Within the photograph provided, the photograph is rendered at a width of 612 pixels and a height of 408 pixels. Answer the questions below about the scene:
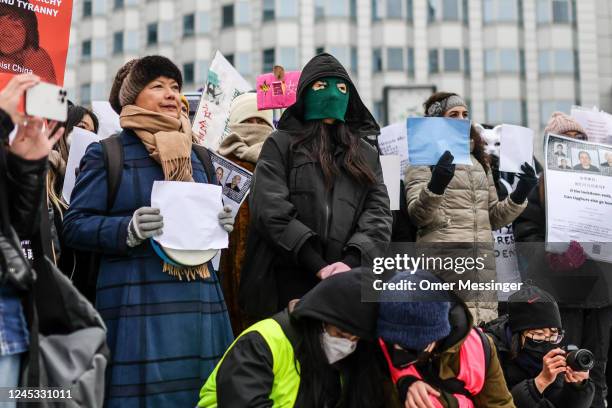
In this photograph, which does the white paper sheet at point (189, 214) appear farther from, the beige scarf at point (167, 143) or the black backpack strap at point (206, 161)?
the black backpack strap at point (206, 161)

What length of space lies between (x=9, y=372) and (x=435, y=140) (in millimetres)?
2766

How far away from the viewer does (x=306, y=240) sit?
3656 millimetres

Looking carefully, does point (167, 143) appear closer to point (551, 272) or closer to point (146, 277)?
point (146, 277)

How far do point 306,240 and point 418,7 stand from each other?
37.0 metres

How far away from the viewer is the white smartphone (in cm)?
258

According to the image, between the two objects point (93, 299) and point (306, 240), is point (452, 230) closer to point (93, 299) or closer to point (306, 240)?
point (306, 240)

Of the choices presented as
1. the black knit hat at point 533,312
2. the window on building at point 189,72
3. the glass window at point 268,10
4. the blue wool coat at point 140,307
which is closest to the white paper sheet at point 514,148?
the black knit hat at point 533,312

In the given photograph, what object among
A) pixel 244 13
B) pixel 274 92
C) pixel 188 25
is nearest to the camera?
Result: pixel 274 92

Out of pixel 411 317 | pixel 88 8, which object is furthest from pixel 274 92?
pixel 88 8

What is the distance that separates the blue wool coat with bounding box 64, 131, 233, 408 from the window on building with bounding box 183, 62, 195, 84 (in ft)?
122

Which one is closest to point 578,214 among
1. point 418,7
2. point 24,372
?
point 24,372

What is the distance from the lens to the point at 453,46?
38.8 metres

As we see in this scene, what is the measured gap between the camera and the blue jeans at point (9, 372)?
2543 mm

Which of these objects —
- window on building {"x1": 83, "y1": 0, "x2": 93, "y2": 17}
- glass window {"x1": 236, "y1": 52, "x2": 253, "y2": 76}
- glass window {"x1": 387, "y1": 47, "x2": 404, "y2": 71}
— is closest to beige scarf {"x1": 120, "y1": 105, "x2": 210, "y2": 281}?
glass window {"x1": 387, "y1": 47, "x2": 404, "y2": 71}
